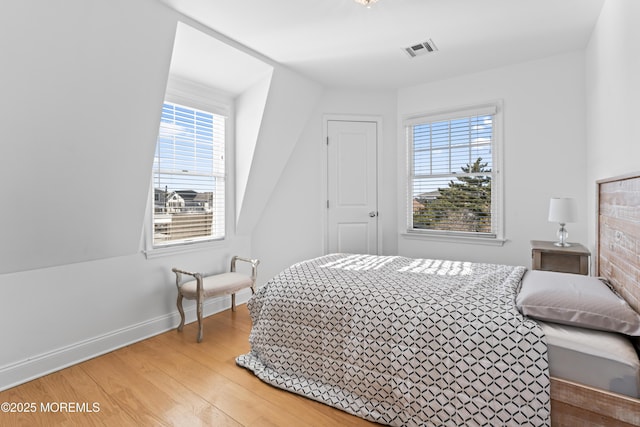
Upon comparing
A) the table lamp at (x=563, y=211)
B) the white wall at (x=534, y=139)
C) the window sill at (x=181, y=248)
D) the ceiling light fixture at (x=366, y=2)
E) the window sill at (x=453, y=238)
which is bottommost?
the window sill at (x=181, y=248)

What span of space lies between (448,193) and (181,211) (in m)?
2.95

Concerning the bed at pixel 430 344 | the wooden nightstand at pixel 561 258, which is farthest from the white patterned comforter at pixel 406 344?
the wooden nightstand at pixel 561 258

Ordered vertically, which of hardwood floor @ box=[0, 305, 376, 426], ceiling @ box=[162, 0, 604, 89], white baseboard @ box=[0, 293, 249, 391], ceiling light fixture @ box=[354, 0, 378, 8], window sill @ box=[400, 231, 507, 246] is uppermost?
ceiling @ box=[162, 0, 604, 89]

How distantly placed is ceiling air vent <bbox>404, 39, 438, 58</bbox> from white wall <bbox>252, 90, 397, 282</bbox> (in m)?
1.03

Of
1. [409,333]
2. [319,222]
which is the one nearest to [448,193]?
[319,222]

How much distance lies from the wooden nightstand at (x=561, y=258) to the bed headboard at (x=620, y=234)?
0.28 meters

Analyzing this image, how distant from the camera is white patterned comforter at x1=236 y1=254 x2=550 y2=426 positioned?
4.91ft

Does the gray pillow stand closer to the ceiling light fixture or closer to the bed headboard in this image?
the bed headboard

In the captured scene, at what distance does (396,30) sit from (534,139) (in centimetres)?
184

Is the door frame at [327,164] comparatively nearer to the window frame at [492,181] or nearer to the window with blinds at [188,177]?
the window frame at [492,181]

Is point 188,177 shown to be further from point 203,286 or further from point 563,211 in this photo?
point 563,211

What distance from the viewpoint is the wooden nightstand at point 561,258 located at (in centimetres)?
266

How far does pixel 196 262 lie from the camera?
3365 mm

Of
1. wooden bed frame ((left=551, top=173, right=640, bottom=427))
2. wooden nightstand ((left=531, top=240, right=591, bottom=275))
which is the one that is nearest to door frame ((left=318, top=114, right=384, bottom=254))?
wooden nightstand ((left=531, top=240, right=591, bottom=275))
